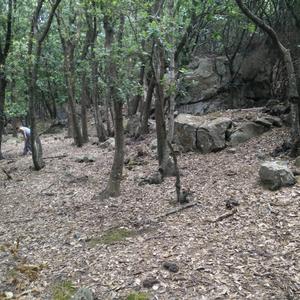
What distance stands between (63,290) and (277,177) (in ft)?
14.3

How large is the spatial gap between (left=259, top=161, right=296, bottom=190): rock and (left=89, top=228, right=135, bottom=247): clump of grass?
2.80 m

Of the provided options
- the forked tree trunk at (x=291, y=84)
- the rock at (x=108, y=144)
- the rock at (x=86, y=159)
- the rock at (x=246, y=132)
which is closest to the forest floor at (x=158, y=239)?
the forked tree trunk at (x=291, y=84)

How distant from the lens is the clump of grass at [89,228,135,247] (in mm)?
6133

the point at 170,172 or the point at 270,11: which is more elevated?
the point at 270,11

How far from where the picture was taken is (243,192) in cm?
730

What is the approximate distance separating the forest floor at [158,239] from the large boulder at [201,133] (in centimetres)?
155

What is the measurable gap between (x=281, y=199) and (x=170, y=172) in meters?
3.56

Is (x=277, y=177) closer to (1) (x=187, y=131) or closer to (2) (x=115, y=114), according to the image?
(2) (x=115, y=114)

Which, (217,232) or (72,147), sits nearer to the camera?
(217,232)

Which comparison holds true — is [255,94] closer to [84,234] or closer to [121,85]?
[121,85]

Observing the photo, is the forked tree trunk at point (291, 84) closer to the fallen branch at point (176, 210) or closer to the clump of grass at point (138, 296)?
the fallen branch at point (176, 210)

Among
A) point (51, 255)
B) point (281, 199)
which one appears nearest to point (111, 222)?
point (51, 255)

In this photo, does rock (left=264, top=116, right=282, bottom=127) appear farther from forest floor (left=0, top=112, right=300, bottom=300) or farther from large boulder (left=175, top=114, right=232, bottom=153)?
forest floor (left=0, top=112, right=300, bottom=300)

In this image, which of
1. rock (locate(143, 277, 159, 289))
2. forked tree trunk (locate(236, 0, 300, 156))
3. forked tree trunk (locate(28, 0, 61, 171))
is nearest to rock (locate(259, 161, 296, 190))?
forked tree trunk (locate(236, 0, 300, 156))
